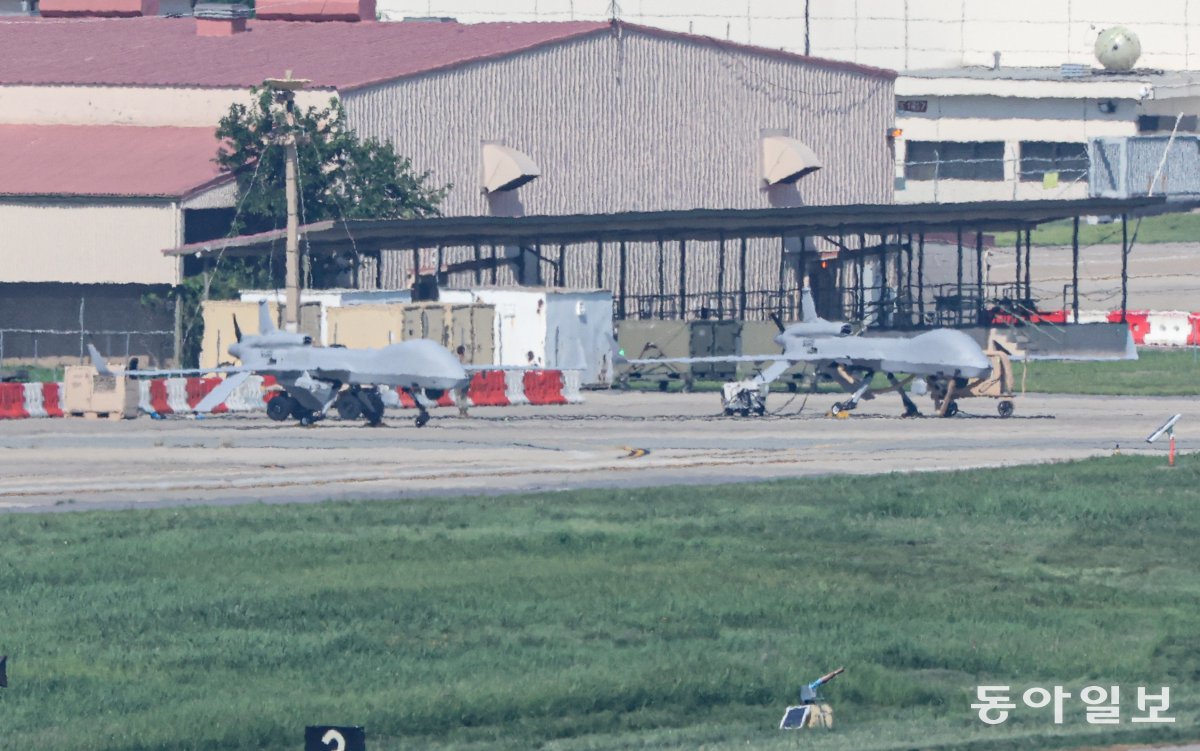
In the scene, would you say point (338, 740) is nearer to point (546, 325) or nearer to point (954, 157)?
point (546, 325)

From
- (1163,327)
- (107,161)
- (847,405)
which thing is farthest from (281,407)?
(1163,327)

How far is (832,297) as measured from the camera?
87.0m

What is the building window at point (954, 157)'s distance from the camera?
11075 cm

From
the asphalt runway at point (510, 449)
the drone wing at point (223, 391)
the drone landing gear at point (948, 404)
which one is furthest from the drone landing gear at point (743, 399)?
the drone wing at point (223, 391)

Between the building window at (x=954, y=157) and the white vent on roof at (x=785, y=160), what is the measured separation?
978 inches

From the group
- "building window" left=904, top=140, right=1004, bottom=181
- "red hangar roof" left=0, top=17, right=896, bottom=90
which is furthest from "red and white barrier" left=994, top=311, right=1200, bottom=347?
"building window" left=904, top=140, right=1004, bottom=181

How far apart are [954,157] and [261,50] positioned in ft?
143

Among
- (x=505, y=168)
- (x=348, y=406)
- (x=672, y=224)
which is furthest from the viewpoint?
(x=505, y=168)

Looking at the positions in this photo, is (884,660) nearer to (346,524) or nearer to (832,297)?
(346,524)

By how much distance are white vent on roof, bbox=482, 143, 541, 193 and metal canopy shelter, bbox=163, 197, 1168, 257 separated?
20.9 ft

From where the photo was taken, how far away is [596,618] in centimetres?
2094

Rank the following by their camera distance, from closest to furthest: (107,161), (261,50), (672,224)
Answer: (672,224), (107,161), (261,50)

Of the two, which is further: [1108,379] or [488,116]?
[488,116]

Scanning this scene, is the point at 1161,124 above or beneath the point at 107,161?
above
